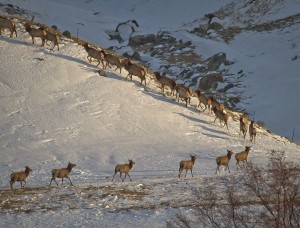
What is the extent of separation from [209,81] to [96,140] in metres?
26.9

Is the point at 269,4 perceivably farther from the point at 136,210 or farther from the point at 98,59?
the point at 136,210

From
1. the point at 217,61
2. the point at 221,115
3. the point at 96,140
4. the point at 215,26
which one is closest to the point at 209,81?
the point at 217,61

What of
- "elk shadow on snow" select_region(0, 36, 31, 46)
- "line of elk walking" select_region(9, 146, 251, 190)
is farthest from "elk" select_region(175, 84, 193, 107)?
"elk shadow on snow" select_region(0, 36, 31, 46)

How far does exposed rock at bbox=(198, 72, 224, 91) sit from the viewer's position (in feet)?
171

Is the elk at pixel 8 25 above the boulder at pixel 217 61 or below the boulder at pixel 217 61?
below

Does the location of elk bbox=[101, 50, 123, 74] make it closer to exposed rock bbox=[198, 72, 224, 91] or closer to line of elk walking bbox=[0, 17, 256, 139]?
line of elk walking bbox=[0, 17, 256, 139]

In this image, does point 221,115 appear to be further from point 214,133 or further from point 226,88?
point 226,88

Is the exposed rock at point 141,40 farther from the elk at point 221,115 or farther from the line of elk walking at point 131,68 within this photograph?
the elk at point 221,115

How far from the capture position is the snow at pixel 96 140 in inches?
688

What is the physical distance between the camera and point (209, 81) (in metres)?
52.9

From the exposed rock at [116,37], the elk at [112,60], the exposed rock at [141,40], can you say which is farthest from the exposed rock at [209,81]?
the exposed rock at [116,37]

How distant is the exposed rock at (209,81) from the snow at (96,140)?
718 cm

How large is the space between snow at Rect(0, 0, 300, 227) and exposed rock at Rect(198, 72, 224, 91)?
7.18m

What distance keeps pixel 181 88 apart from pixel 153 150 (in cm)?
853
